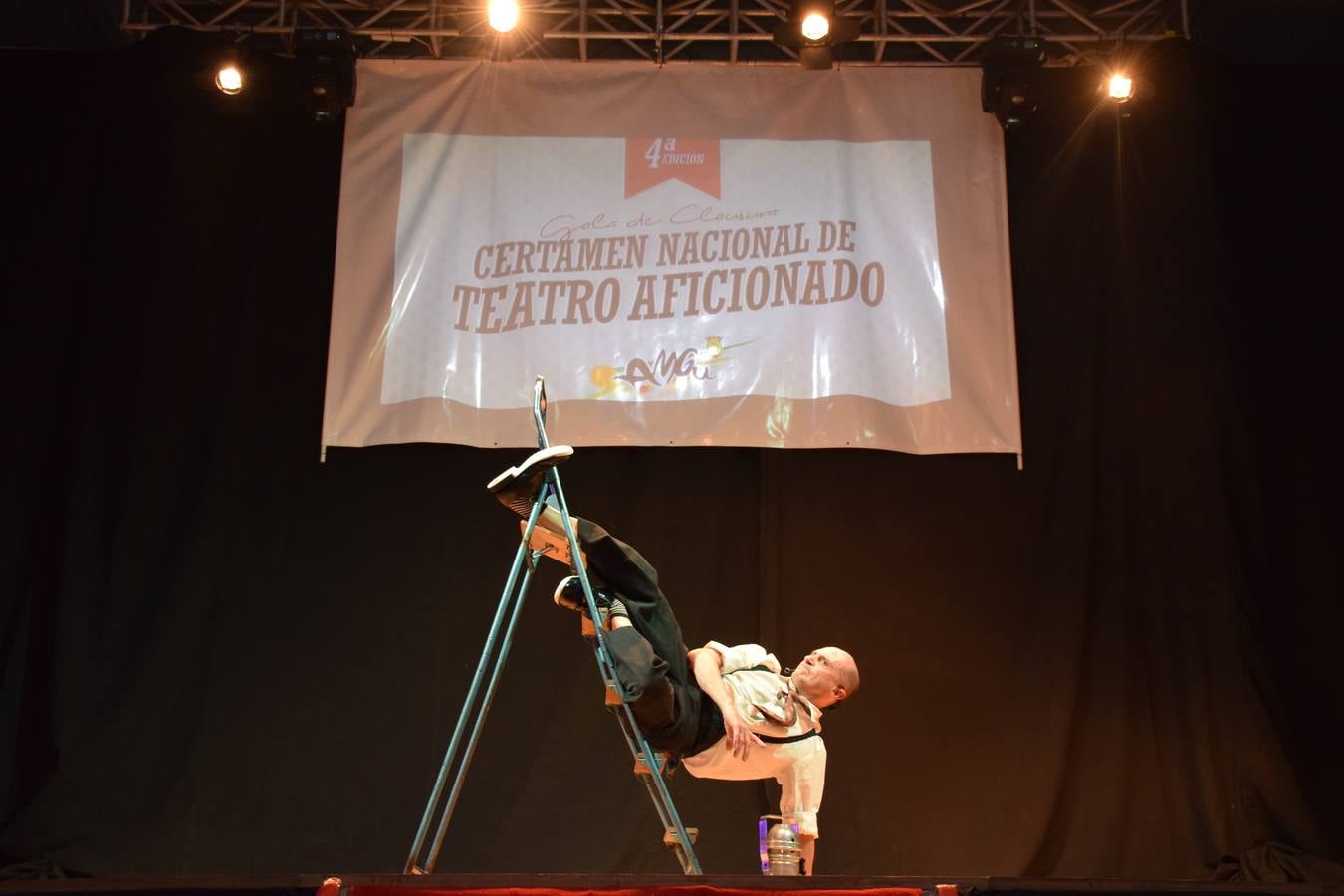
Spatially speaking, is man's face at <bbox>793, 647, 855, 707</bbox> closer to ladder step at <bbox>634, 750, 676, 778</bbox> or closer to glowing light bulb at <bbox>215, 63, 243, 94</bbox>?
ladder step at <bbox>634, 750, 676, 778</bbox>

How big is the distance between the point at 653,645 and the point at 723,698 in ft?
0.77

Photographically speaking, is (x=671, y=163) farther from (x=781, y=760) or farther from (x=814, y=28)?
(x=781, y=760)

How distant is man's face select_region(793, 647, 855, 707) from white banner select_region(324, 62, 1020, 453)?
169 cm

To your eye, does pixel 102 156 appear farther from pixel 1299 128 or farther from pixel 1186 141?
pixel 1299 128

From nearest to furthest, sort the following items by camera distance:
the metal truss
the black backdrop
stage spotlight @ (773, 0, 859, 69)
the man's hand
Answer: the man's hand → the black backdrop → stage spotlight @ (773, 0, 859, 69) → the metal truss

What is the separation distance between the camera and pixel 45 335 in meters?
5.36

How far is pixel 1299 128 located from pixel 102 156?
5.35 meters

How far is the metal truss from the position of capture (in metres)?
5.54

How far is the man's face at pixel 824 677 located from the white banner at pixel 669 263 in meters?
1.69

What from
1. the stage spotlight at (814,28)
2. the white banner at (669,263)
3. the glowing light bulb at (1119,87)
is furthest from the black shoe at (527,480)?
the glowing light bulb at (1119,87)

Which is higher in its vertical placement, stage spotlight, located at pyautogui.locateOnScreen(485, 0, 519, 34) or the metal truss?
the metal truss

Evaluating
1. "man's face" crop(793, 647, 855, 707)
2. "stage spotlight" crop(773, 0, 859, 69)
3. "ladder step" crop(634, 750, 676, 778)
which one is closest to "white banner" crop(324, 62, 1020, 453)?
"stage spotlight" crop(773, 0, 859, 69)

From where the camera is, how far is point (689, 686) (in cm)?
346

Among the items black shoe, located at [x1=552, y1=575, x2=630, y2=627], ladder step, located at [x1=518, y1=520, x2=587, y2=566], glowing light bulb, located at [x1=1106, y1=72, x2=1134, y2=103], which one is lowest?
black shoe, located at [x1=552, y1=575, x2=630, y2=627]
